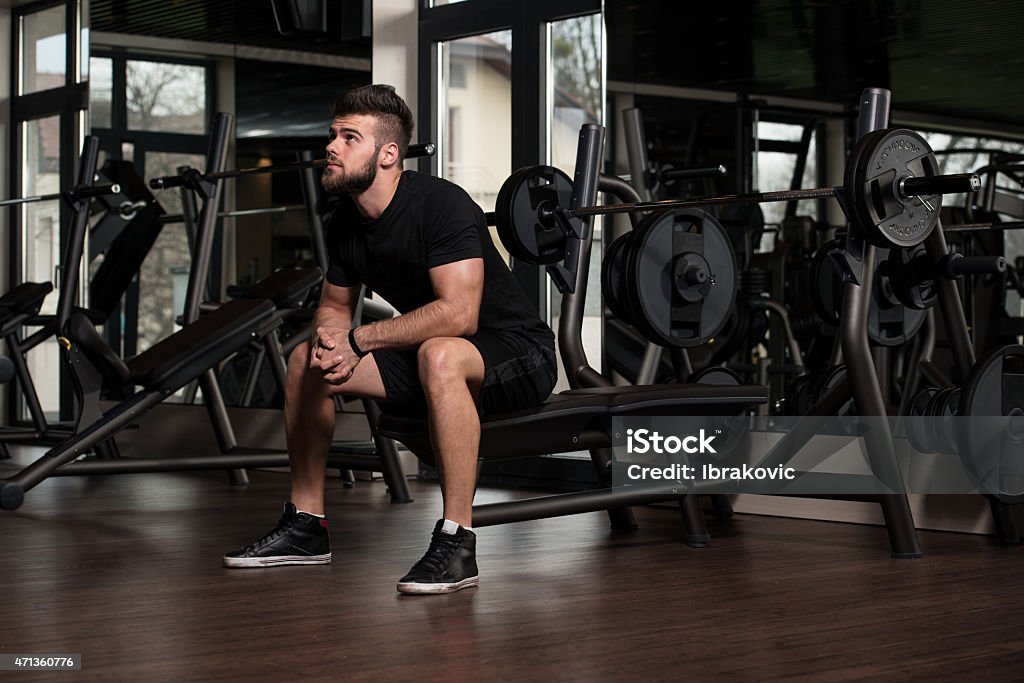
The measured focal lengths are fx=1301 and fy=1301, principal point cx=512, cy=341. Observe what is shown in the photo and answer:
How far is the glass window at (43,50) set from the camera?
7.27 meters

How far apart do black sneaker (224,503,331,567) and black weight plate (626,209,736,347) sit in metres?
1.04

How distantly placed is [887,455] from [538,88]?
2.18 m

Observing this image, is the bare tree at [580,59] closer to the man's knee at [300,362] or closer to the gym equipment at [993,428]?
the gym equipment at [993,428]

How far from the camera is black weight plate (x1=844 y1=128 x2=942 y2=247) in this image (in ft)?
9.42

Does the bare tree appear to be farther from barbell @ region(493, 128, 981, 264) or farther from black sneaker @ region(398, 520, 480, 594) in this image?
black sneaker @ region(398, 520, 480, 594)

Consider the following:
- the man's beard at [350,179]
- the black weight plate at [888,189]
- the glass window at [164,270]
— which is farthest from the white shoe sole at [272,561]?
the glass window at [164,270]

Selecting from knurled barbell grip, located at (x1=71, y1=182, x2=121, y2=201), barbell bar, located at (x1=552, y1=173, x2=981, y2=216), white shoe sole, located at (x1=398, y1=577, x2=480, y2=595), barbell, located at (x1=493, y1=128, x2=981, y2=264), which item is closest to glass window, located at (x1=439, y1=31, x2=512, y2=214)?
knurled barbell grip, located at (x1=71, y1=182, x2=121, y2=201)

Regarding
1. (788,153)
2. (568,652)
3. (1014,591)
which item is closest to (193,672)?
(568,652)

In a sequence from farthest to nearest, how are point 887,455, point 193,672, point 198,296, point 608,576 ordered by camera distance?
point 198,296
point 887,455
point 608,576
point 193,672

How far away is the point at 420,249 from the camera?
286cm

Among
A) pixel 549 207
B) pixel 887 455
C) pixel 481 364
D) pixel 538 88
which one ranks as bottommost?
pixel 887 455

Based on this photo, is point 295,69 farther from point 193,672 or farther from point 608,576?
point 193,672

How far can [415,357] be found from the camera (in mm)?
2930

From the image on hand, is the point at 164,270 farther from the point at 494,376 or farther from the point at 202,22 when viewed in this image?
the point at 494,376
